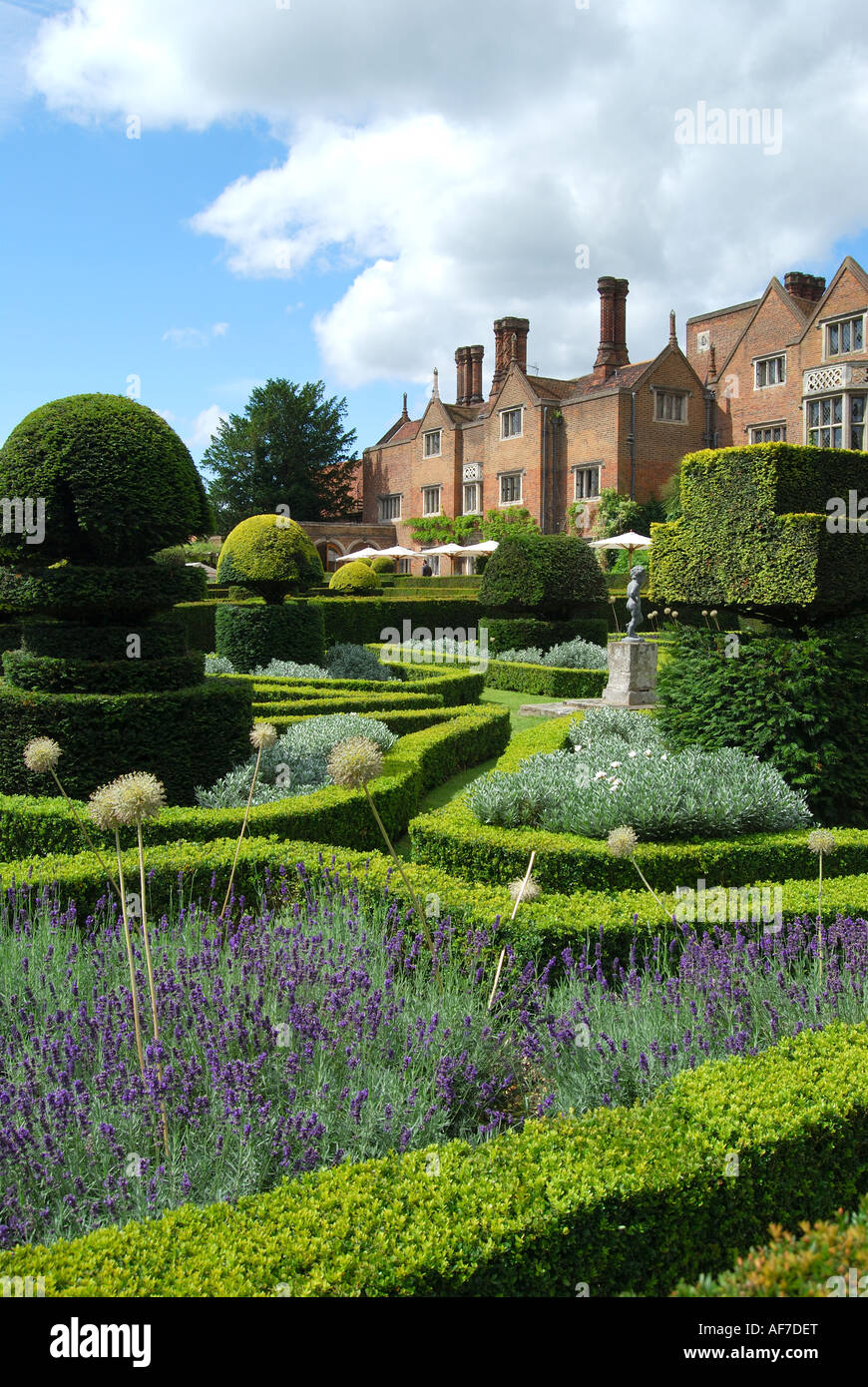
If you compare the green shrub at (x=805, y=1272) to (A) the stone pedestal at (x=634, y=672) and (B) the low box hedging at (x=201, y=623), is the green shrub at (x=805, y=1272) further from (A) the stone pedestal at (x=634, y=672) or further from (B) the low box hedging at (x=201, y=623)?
(B) the low box hedging at (x=201, y=623)

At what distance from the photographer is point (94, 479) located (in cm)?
751

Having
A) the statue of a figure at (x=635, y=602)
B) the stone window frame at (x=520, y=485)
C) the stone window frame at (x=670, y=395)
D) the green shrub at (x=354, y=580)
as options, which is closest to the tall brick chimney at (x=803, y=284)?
the stone window frame at (x=670, y=395)

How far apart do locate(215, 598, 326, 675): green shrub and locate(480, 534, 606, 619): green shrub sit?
532cm

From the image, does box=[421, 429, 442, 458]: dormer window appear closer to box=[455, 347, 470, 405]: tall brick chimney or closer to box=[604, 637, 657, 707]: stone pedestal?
box=[455, 347, 470, 405]: tall brick chimney

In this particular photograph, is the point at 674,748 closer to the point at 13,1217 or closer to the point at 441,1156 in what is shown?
the point at 441,1156

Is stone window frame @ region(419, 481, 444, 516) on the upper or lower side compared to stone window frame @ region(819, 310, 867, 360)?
lower

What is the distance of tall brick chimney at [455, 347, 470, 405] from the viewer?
154 feet

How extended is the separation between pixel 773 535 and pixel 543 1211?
22.4 ft

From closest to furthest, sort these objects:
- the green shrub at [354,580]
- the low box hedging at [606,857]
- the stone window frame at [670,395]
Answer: the low box hedging at [606,857], the green shrub at [354,580], the stone window frame at [670,395]

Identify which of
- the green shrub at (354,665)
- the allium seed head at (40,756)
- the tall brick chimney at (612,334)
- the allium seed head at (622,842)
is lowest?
the allium seed head at (622,842)

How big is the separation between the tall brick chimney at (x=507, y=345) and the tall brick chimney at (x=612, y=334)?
416 cm

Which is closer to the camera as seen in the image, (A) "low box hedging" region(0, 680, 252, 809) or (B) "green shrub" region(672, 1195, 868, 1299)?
(B) "green shrub" region(672, 1195, 868, 1299)

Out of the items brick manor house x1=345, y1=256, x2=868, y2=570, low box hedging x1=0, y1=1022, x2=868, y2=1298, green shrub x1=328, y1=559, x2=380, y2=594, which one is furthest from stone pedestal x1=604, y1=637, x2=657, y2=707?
brick manor house x1=345, y1=256, x2=868, y2=570

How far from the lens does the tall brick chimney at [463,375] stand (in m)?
47.0
